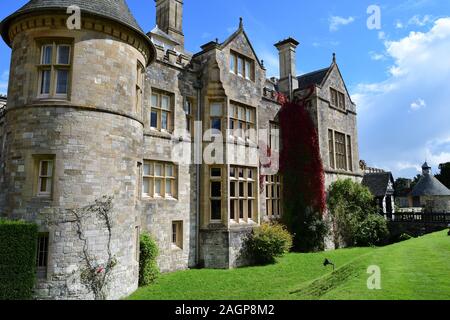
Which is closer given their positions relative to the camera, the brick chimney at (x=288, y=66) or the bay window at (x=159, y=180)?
the bay window at (x=159, y=180)

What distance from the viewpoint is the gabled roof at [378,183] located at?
28.4 meters

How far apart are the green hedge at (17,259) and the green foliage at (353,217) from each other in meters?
19.0

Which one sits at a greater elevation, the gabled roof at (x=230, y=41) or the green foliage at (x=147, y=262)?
the gabled roof at (x=230, y=41)

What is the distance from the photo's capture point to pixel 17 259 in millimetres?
9648

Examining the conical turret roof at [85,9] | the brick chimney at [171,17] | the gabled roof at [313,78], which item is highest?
the brick chimney at [171,17]

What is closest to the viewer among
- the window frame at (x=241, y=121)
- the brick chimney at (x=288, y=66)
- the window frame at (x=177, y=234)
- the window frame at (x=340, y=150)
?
the window frame at (x=177, y=234)

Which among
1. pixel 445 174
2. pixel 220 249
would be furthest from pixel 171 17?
pixel 445 174

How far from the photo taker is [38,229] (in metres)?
10.2

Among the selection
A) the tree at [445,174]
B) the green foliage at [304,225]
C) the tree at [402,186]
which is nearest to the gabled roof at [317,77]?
the green foliage at [304,225]

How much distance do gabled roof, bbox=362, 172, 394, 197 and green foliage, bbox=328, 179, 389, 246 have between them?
3.57m

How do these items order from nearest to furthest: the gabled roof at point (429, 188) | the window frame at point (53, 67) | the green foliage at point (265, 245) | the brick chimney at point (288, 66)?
the window frame at point (53, 67) → the green foliage at point (265, 245) → the brick chimney at point (288, 66) → the gabled roof at point (429, 188)

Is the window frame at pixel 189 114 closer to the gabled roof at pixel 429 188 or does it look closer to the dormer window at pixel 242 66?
the dormer window at pixel 242 66

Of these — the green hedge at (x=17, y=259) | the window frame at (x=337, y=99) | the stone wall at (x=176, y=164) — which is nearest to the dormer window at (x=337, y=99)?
the window frame at (x=337, y=99)

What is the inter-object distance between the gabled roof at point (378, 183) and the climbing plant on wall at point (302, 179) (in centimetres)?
872
